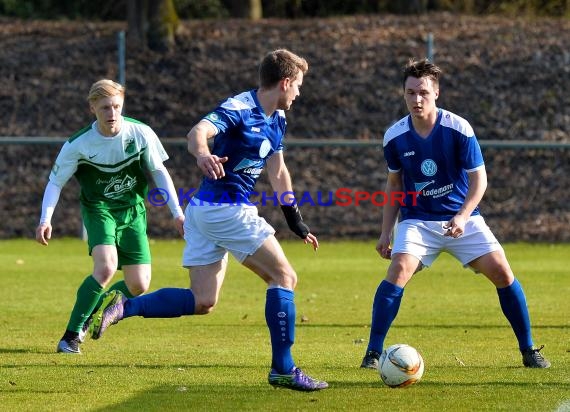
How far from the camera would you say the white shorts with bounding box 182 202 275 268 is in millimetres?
6484

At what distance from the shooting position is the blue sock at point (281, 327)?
635cm

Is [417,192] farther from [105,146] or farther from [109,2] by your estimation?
[109,2]

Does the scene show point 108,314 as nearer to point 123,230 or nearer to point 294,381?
point 123,230

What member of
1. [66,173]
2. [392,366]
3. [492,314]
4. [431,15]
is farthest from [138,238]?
[431,15]

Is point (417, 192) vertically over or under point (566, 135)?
over

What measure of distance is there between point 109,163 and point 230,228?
79.4 inches

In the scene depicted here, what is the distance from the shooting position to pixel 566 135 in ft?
68.4

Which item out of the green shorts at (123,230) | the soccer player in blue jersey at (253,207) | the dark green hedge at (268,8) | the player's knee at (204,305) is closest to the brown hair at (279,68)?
the soccer player in blue jersey at (253,207)

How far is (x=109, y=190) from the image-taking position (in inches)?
331

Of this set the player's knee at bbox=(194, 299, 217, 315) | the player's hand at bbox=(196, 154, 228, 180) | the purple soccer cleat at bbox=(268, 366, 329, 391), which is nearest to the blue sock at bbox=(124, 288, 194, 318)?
the player's knee at bbox=(194, 299, 217, 315)

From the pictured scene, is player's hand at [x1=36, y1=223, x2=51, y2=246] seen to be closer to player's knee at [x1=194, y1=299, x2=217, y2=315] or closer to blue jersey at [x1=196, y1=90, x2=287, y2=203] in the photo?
player's knee at [x1=194, y1=299, x2=217, y2=315]

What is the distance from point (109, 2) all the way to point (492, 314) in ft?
62.7

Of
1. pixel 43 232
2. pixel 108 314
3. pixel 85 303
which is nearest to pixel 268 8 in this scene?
pixel 85 303

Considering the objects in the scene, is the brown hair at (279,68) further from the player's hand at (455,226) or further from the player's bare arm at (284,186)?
the player's hand at (455,226)
